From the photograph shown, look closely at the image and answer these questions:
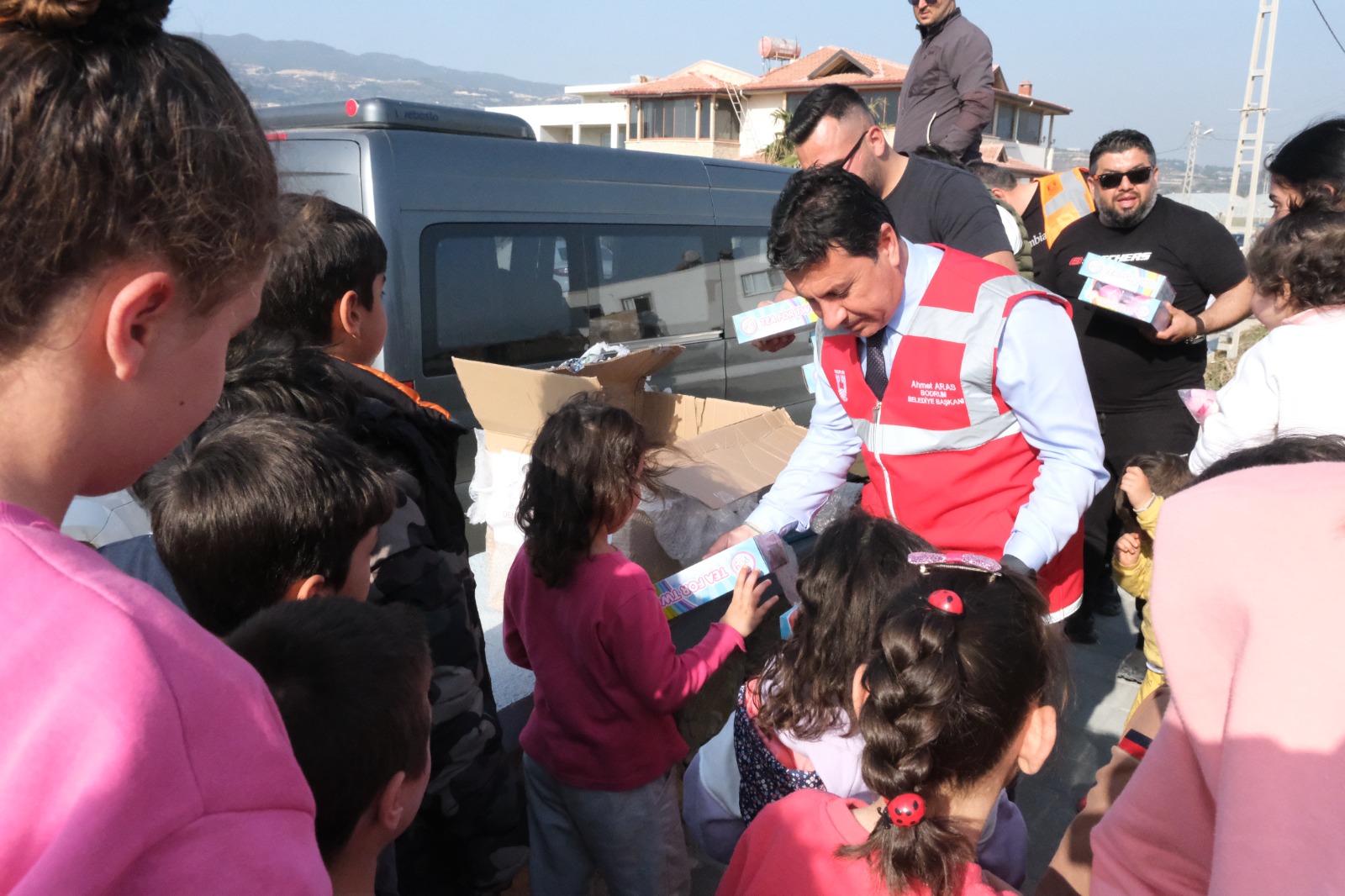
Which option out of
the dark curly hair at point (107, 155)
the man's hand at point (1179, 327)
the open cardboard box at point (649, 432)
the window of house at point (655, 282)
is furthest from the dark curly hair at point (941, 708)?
the window of house at point (655, 282)

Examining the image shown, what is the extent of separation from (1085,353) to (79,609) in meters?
3.74

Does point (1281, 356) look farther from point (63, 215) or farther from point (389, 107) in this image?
point (389, 107)

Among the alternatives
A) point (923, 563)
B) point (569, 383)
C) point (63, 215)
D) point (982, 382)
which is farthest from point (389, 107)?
point (63, 215)

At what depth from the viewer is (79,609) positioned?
0.50 metres

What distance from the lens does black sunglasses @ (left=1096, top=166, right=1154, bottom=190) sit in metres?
3.43

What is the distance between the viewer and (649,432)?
2904mm

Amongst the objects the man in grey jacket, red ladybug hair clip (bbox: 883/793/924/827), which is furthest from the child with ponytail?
the man in grey jacket

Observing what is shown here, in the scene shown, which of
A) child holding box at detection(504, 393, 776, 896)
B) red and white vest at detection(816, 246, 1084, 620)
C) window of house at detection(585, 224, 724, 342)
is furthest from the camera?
window of house at detection(585, 224, 724, 342)

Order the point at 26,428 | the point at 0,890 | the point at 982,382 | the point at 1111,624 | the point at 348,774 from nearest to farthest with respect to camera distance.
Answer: the point at 0,890 → the point at 26,428 → the point at 348,774 → the point at 982,382 → the point at 1111,624

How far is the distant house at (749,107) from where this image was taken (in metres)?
41.0

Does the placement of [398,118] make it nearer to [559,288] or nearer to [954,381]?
[559,288]

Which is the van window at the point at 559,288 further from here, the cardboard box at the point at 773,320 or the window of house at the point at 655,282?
the cardboard box at the point at 773,320

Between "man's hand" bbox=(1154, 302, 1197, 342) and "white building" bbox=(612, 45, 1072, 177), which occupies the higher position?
"white building" bbox=(612, 45, 1072, 177)

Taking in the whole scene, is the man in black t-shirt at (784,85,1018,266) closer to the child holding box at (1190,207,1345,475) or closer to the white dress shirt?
the child holding box at (1190,207,1345,475)
